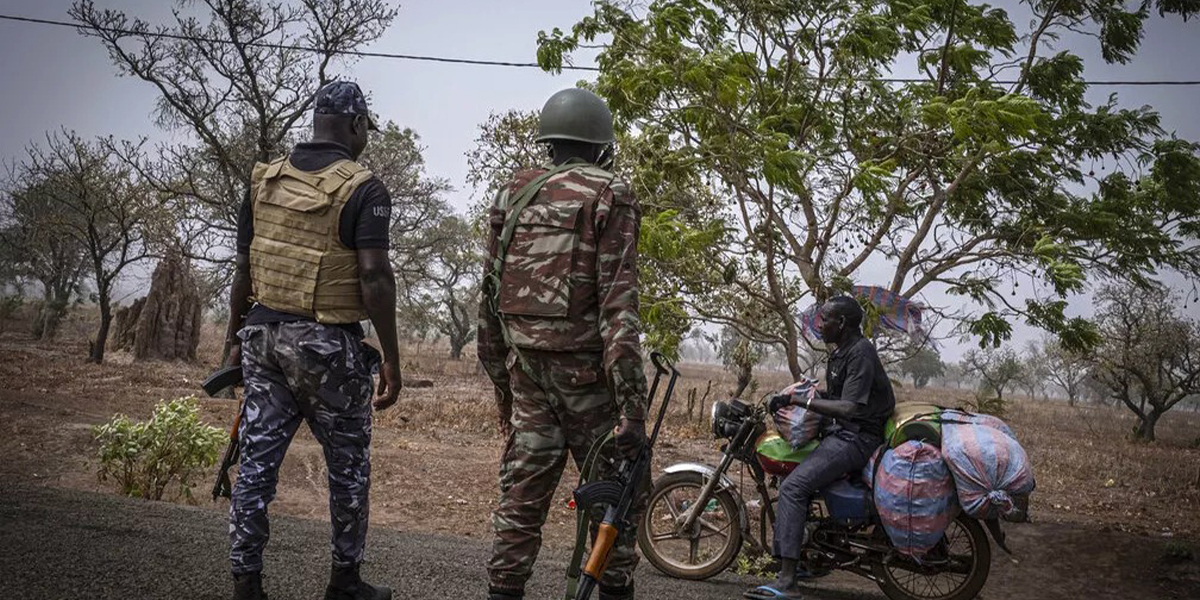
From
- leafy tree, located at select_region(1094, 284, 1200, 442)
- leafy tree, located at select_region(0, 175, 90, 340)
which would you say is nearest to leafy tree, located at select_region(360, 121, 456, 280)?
leafy tree, located at select_region(0, 175, 90, 340)

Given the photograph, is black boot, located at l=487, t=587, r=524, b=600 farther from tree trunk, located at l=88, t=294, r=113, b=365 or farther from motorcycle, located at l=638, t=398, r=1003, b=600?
tree trunk, located at l=88, t=294, r=113, b=365

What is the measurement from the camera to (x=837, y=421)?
5375mm

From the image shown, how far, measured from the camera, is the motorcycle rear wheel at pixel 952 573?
17.3 ft

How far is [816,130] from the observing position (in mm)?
8695

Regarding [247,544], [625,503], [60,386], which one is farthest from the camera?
[60,386]

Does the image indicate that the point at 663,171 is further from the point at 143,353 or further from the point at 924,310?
the point at 143,353

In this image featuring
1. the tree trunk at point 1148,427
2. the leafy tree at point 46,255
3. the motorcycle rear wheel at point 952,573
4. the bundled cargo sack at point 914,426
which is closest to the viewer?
the bundled cargo sack at point 914,426

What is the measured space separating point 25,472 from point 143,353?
15996 millimetres

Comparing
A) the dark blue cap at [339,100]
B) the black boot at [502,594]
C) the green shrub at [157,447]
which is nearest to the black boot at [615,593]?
the black boot at [502,594]

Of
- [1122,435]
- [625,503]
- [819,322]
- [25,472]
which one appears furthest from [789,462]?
[1122,435]

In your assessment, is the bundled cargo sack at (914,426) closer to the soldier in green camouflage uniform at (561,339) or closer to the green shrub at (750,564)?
the green shrub at (750,564)

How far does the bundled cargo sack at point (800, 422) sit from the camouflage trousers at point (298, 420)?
2.77 m

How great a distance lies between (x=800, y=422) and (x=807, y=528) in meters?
0.66

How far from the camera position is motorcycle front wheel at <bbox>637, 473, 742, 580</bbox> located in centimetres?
571
